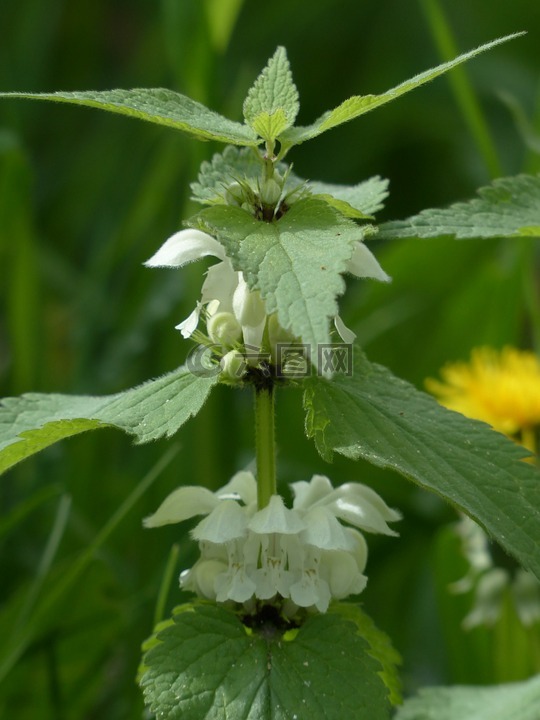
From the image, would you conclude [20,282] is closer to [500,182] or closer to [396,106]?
[500,182]

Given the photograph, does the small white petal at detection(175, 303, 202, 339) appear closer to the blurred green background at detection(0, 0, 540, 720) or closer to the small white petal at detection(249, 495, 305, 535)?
the small white petal at detection(249, 495, 305, 535)

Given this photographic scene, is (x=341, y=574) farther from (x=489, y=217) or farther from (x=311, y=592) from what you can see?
(x=489, y=217)

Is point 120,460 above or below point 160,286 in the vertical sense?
below

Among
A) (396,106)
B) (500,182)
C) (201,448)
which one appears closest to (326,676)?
(500,182)

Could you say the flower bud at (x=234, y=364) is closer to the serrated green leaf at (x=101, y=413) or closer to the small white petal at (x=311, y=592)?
the serrated green leaf at (x=101, y=413)

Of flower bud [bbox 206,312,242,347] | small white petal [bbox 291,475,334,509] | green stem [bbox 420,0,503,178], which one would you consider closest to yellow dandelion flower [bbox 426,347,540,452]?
green stem [bbox 420,0,503,178]

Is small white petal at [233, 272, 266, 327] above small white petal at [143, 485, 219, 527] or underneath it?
above
